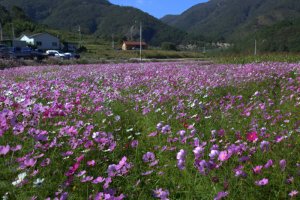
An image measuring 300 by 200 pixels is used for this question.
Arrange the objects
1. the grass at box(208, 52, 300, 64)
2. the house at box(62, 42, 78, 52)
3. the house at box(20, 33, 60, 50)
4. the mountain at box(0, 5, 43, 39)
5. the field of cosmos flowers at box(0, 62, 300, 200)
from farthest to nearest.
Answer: the mountain at box(0, 5, 43, 39) < the house at box(20, 33, 60, 50) < the house at box(62, 42, 78, 52) < the grass at box(208, 52, 300, 64) < the field of cosmos flowers at box(0, 62, 300, 200)

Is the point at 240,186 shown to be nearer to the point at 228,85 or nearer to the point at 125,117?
the point at 125,117

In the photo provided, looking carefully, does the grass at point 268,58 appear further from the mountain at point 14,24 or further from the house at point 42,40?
the mountain at point 14,24

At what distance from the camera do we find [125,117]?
17.2 feet

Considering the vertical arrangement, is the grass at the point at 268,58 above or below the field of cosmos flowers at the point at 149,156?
above

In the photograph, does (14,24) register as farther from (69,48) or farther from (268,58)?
(268,58)

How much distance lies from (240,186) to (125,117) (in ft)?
9.65

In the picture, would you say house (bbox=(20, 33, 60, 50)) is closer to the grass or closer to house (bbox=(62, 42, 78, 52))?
house (bbox=(62, 42, 78, 52))

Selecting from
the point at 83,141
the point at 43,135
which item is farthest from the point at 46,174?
the point at 83,141

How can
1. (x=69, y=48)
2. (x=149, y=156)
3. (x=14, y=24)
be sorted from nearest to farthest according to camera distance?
(x=149, y=156) < (x=69, y=48) < (x=14, y=24)

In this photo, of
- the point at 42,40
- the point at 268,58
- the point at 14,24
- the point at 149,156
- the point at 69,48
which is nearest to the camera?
the point at 149,156

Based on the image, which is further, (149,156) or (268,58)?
(268,58)

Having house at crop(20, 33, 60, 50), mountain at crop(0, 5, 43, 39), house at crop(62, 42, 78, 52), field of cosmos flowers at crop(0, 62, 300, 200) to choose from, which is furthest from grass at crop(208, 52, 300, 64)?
mountain at crop(0, 5, 43, 39)

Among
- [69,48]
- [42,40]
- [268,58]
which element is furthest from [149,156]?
[42,40]

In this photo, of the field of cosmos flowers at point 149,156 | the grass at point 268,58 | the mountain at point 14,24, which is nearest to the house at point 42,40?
the mountain at point 14,24
